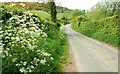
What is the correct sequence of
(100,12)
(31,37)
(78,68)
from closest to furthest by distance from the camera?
1. (31,37)
2. (78,68)
3. (100,12)

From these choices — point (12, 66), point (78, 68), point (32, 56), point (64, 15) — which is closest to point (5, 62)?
point (12, 66)

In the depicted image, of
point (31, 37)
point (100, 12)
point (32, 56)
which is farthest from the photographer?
point (100, 12)

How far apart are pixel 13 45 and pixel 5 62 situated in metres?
0.65

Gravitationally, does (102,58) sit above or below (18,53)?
below

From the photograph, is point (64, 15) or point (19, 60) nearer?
point (19, 60)

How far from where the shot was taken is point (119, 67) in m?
14.0

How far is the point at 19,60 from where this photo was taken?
9.26 metres

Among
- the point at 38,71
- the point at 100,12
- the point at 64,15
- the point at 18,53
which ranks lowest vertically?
the point at 64,15

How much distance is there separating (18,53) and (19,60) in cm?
33

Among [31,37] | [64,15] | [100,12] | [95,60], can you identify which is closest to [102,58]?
[95,60]

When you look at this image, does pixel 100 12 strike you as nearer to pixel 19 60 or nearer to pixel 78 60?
pixel 78 60

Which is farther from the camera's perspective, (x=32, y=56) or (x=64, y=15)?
(x=64, y=15)

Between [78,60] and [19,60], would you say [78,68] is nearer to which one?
[78,60]

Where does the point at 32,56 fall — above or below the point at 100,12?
above
